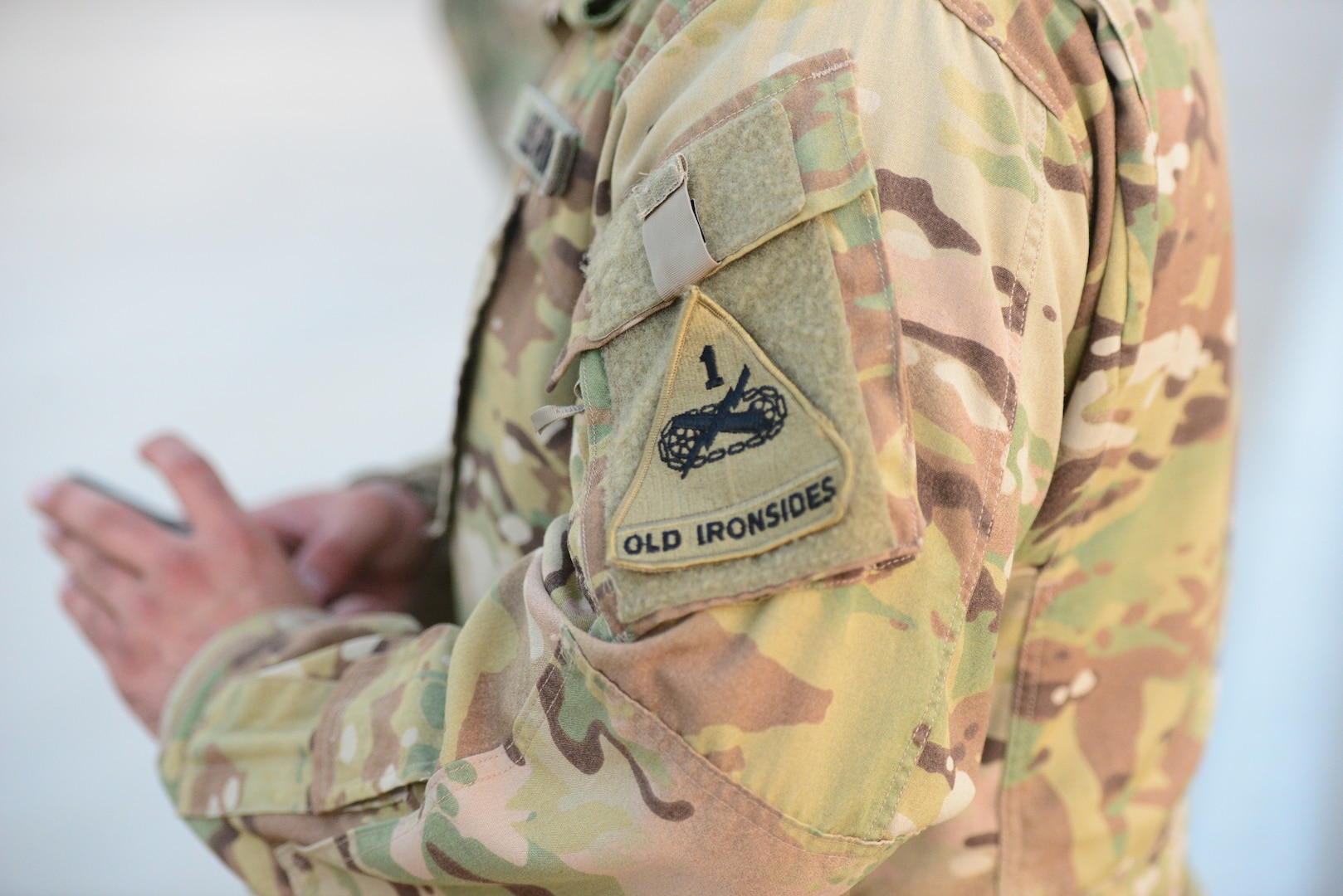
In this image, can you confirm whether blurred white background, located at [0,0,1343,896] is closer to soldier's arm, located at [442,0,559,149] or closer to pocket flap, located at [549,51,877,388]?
soldier's arm, located at [442,0,559,149]

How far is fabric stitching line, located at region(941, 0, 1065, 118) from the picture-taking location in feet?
1.36

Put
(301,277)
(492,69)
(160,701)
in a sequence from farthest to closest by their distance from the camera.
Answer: (301,277), (492,69), (160,701)

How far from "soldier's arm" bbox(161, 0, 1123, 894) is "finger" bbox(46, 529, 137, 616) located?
1.28ft

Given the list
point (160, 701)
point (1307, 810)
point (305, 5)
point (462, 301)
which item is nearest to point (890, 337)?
point (160, 701)

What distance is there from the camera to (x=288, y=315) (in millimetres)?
1777

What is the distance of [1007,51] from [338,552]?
1.99 feet

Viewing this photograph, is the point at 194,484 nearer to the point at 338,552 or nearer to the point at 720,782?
the point at 338,552

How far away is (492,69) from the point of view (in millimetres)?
1155

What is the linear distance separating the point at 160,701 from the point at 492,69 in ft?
2.56

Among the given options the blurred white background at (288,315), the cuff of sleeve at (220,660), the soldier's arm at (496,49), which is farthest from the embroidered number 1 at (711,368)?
the blurred white background at (288,315)

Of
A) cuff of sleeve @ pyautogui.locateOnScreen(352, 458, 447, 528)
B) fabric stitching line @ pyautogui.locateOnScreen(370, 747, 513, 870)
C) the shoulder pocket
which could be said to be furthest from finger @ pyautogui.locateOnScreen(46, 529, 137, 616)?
the shoulder pocket

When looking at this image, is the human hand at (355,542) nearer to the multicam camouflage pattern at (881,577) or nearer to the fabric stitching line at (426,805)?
the multicam camouflage pattern at (881,577)

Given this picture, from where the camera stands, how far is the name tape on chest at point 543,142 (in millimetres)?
536

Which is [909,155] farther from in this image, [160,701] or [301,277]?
[301,277]
